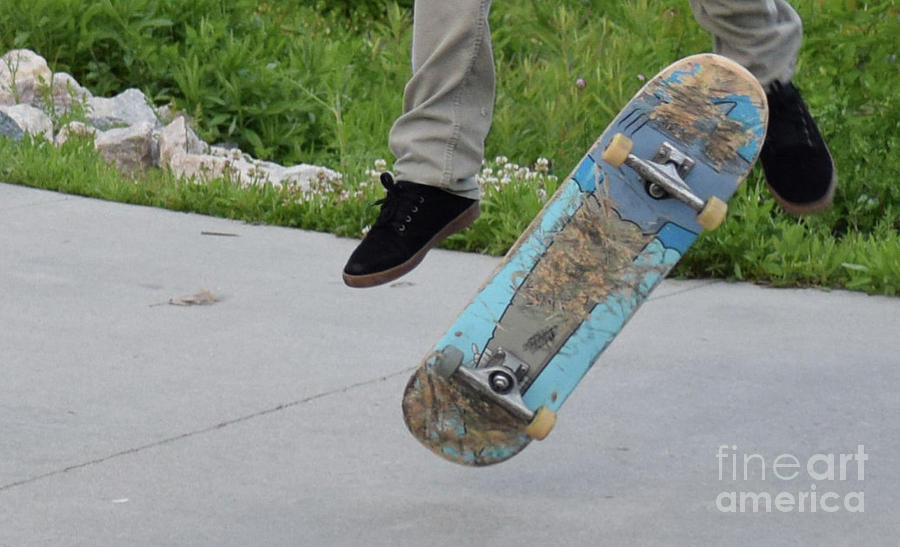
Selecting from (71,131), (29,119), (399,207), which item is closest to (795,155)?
(399,207)

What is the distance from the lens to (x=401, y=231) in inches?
123

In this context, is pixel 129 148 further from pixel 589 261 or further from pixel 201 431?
pixel 589 261

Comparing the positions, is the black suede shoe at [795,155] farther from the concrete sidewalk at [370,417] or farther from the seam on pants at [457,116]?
the seam on pants at [457,116]

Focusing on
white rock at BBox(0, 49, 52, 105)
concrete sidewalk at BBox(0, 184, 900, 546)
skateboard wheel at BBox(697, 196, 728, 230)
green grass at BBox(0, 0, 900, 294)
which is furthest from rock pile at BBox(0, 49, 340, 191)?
skateboard wheel at BBox(697, 196, 728, 230)

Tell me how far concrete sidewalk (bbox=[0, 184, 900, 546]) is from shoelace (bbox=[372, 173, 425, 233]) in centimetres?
46

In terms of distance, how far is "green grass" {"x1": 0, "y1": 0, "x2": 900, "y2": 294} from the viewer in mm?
4758

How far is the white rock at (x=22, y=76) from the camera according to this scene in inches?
261

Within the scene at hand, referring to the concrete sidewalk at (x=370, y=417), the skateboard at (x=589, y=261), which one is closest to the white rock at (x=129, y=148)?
the concrete sidewalk at (x=370, y=417)

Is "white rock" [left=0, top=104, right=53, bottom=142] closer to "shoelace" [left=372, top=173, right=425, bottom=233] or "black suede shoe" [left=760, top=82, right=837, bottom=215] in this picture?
"shoelace" [left=372, top=173, right=425, bottom=233]

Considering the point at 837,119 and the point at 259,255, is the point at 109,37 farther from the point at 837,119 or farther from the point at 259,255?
the point at 837,119

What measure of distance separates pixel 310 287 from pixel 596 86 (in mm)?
1724

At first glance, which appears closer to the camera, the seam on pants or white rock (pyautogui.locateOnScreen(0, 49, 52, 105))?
the seam on pants

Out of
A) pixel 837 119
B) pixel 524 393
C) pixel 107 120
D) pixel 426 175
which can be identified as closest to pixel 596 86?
pixel 837 119

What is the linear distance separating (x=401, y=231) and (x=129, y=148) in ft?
10.4
